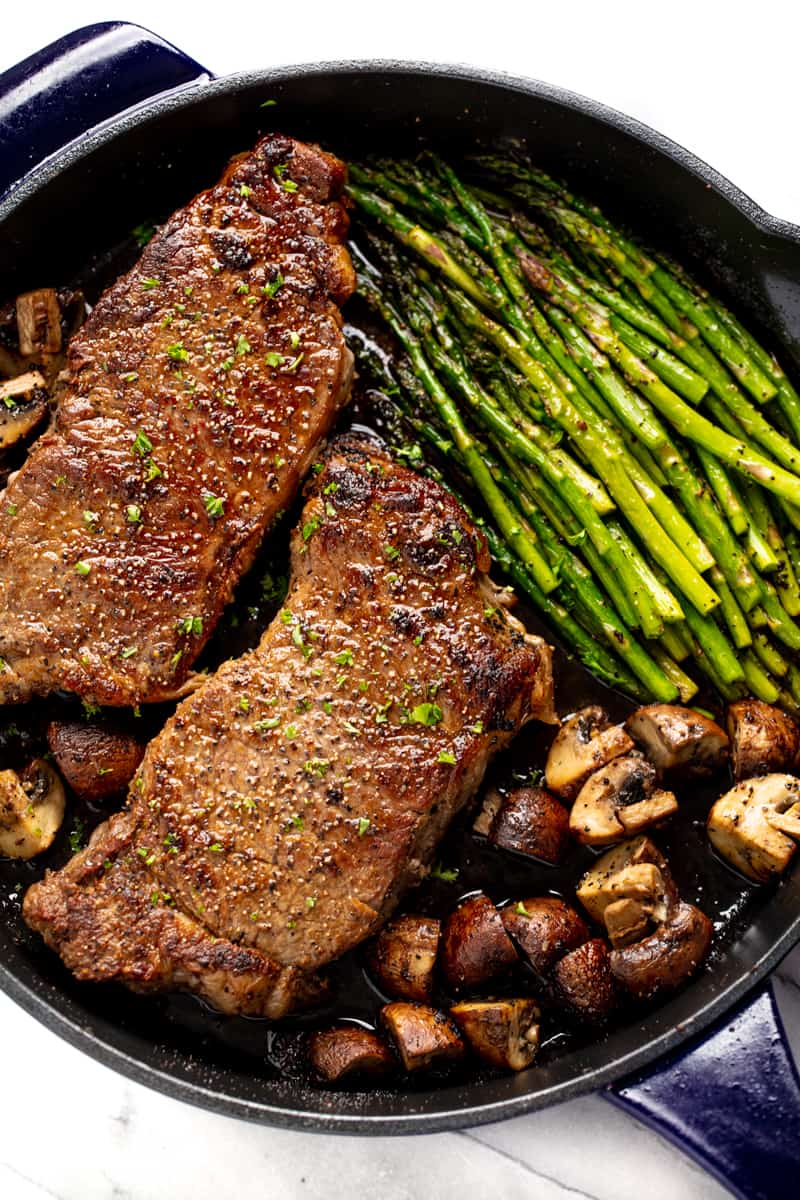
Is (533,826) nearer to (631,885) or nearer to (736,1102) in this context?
(631,885)

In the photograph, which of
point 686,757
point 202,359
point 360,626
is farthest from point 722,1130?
point 202,359

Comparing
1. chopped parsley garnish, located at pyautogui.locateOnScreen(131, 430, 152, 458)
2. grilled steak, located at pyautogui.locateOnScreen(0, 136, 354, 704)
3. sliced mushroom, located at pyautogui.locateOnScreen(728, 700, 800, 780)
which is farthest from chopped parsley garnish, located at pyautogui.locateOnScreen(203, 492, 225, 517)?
sliced mushroom, located at pyautogui.locateOnScreen(728, 700, 800, 780)

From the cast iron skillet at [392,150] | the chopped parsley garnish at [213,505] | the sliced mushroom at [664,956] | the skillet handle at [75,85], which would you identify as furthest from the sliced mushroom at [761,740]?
the skillet handle at [75,85]

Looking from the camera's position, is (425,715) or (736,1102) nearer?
(736,1102)

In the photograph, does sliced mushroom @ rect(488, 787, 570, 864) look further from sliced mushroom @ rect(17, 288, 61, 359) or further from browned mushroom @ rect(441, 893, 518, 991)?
sliced mushroom @ rect(17, 288, 61, 359)

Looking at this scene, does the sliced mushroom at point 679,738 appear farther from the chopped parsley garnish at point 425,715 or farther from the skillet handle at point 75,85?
the skillet handle at point 75,85

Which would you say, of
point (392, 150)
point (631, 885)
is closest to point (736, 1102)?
point (631, 885)
